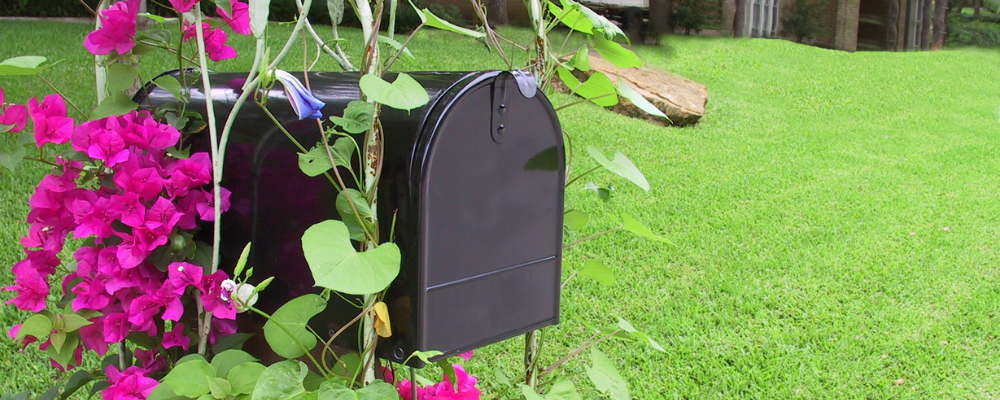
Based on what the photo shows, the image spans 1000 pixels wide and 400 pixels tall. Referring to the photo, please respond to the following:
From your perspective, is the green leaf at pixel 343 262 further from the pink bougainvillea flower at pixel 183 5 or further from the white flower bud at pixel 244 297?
the pink bougainvillea flower at pixel 183 5

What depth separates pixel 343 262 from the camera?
922 millimetres

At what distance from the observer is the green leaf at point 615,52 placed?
4.29 feet

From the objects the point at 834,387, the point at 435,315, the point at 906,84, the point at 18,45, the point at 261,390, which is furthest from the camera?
the point at 906,84

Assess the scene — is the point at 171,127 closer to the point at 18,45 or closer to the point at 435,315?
the point at 435,315

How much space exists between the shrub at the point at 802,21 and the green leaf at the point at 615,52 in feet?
2.57

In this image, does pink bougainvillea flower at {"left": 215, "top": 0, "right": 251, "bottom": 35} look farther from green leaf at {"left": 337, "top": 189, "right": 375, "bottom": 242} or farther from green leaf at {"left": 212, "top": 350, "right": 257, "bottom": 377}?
green leaf at {"left": 212, "top": 350, "right": 257, "bottom": 377}

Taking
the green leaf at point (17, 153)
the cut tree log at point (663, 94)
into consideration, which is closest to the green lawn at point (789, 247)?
the cut tree log at point (663, 94)

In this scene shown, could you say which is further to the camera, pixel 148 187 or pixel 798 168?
pixel 798 168

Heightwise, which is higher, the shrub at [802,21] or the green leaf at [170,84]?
the shrub at [802,21]

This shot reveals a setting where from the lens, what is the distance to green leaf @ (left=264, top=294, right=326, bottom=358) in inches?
41.9

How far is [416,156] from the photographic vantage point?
1058 millimetres

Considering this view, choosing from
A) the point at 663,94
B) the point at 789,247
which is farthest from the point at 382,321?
the point at 663,94

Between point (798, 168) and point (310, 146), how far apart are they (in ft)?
13.3

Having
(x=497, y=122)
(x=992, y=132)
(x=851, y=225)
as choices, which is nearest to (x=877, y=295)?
(x=851, y=225)
